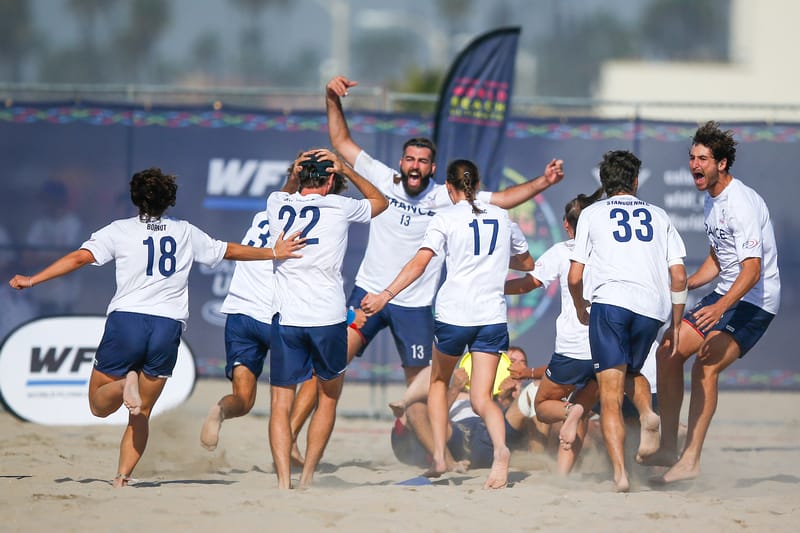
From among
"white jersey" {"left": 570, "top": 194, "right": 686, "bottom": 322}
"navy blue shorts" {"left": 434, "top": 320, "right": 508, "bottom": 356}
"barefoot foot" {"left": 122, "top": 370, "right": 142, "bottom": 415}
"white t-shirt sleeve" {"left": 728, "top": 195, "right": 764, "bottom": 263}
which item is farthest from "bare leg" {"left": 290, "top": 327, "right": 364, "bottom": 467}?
"white t-shirt sleeve" {"left": 728, "top": 195, "right": 764, "bottom": 263}

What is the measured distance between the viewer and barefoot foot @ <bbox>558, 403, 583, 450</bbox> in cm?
650

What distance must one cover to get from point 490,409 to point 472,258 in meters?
0.94

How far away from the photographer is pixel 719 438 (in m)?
8.98

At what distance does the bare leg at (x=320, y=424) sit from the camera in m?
6.35

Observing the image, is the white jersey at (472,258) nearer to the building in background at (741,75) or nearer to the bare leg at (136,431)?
the bare leg at (136,431)

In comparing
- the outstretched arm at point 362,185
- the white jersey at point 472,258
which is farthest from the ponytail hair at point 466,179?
the outstretched arm at point 362,185

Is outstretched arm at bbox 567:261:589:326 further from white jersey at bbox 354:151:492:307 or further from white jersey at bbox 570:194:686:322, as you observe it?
white jersey at bbox 354:151:492:307

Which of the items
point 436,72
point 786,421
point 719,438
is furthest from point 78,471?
point 436,72

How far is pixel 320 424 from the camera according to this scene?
6387 millimetres

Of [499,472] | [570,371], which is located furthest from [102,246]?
[570,371]

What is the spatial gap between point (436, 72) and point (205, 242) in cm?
3014

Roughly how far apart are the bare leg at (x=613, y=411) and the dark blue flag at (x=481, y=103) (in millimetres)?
3288

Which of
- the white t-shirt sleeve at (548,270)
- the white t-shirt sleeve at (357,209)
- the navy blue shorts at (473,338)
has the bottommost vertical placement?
the navy blue shorts at (473,338)

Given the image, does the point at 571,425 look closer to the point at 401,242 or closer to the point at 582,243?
the point at 582,243
